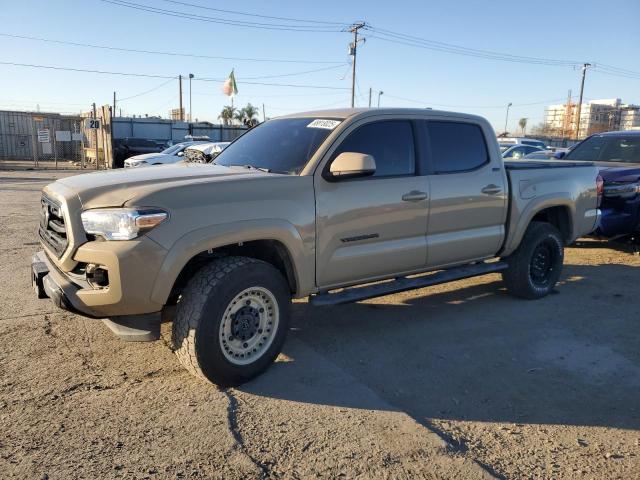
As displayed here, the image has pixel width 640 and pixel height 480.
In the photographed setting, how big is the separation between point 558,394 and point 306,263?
6.70ft

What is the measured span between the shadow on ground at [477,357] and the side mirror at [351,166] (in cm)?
149

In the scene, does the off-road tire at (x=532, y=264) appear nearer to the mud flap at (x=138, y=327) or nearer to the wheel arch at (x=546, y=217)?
the wheel arch at (x=546, y=217)

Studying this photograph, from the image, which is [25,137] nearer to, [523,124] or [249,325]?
[249,325]

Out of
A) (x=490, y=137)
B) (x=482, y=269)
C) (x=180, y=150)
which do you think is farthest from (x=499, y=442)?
(x=180, y=150)

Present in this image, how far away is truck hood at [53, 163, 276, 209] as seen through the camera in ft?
11.3

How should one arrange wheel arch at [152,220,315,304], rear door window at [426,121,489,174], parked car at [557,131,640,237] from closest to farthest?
1. wheel arch at [152,220,315,304]
2. rear door window at [426,121,489,174]
3. parked car at [557,131,640,237]

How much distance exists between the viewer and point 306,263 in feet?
13.3

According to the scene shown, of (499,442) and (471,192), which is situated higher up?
(471,192)

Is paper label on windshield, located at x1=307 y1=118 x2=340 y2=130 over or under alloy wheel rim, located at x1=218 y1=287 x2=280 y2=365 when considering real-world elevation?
over

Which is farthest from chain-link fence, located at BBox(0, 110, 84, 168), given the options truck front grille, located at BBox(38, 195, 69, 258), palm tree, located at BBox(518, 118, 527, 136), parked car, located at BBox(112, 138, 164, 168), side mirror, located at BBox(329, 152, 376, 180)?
palm tree, located at BBox(518, 118, 527, 136)

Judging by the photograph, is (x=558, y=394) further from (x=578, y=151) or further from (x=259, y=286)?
(x=578, y=151)

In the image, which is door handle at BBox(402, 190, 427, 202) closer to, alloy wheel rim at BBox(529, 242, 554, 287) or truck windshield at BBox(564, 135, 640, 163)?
alloy wheel rim at BBox(529, 242, 554, 287)

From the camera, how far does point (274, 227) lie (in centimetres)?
380

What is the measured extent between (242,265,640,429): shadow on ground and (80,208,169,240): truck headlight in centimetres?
135
